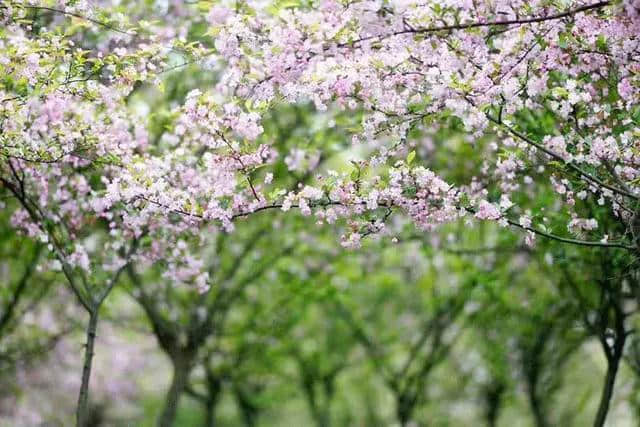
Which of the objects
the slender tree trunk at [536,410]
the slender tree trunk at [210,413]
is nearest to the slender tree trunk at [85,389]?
the slender tree trunk at [210,413]

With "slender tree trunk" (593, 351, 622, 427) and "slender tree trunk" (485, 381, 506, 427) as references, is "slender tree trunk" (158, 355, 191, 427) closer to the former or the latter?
"slender tree trunk" (593, 351, 622, 427)

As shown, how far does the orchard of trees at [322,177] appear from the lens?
7.05 metres

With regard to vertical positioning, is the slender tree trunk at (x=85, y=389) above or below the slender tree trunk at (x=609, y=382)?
below

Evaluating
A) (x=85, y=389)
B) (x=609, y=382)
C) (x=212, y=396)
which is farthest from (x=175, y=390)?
(x=609, y=382)

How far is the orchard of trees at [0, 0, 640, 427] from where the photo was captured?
705 cm

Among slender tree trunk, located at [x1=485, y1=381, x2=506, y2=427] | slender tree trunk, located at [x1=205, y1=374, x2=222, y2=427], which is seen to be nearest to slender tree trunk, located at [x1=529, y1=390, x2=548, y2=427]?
slender tree trunk, located at [x1=485, y1=381, x2=506, y2=427]

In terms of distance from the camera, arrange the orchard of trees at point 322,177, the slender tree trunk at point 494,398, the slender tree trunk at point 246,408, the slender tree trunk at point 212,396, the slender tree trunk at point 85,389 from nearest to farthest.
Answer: the orchard of trees at point 322,177 → the slender tree trunk at point 85,389 → the slender tree trunk at point 212,396 → the slender tree trunk at point 494,398 → the slender tree trunk at point 246,408

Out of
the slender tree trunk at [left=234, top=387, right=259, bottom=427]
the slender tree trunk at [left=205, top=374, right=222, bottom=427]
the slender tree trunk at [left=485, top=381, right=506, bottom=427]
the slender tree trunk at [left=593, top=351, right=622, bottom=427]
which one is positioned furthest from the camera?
the slender tree trunk at [left=234, top=387, right=259, bottom=427]

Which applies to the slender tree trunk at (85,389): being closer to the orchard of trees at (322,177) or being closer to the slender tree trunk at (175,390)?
the orchard of trees at (322,177)

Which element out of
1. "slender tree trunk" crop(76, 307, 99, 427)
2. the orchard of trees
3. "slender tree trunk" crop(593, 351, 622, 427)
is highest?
the orchard of trees

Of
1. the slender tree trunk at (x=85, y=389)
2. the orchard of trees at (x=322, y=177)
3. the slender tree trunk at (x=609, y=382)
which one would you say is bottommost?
the slender tree trunk at (x=85, y=389)

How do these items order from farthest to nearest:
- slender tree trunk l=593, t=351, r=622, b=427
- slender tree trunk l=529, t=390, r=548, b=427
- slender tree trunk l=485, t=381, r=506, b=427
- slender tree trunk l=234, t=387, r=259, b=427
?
slender tree trunk l=234, t=387, r=259, b=427 < slender tree trunk l=485, t=381, r=506, b=427 < slender tree trunk l=529, t=390, r=548, b=427 < slender tree trunk l=593, t=351, r=622, b=427

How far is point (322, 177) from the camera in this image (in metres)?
7.37

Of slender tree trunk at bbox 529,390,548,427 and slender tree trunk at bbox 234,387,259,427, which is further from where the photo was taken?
slender tree trunk at bbox 234,387,259,427
